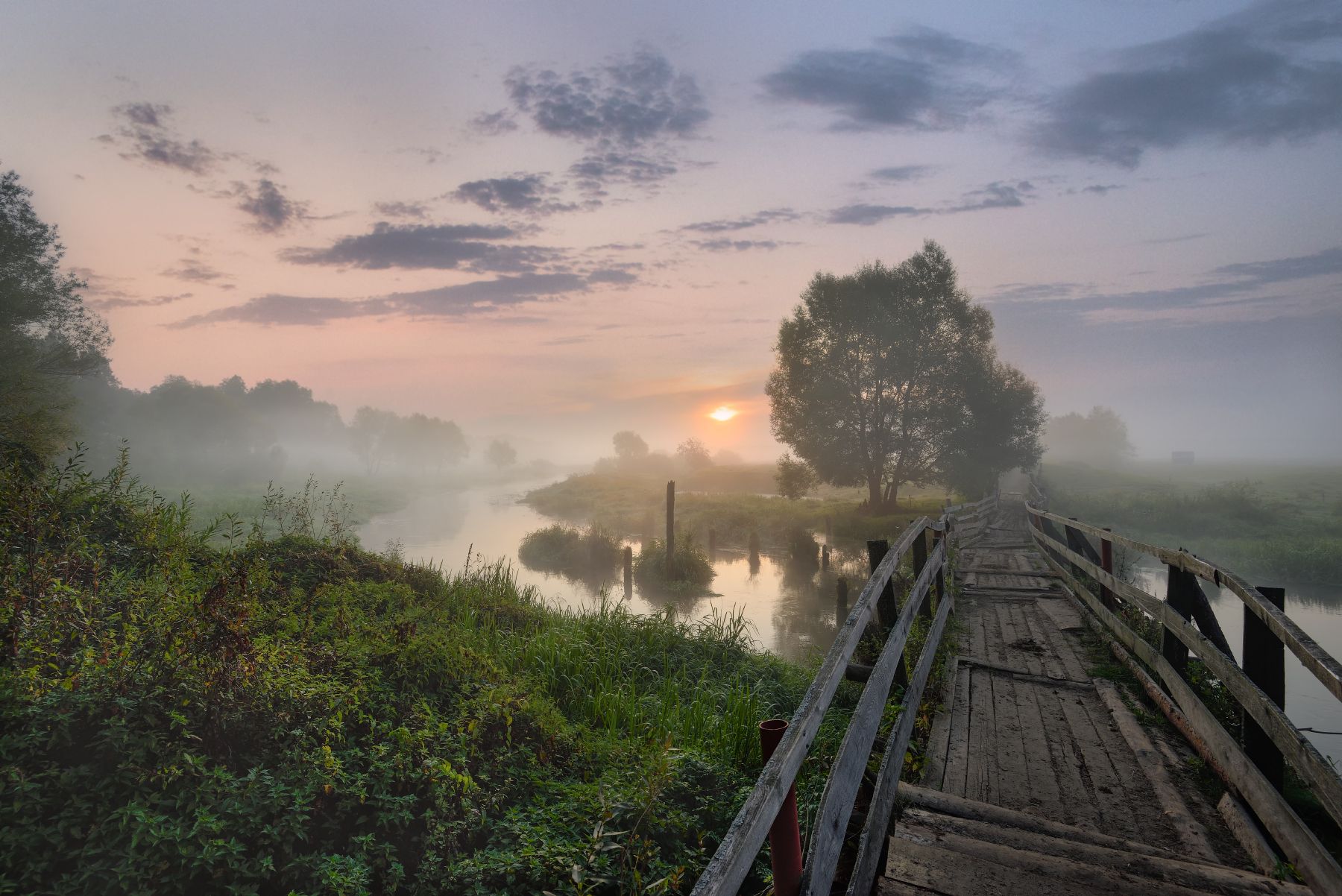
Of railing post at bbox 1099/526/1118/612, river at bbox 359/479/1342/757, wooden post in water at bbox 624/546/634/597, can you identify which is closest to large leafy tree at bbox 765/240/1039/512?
river at bbox 359/479/1342/757

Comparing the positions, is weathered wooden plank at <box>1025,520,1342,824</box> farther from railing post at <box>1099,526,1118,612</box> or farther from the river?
the river

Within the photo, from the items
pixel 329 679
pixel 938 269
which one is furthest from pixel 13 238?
pixel 938 269

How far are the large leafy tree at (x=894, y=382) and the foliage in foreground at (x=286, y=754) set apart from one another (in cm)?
2749

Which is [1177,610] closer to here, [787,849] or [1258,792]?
[1258,792]

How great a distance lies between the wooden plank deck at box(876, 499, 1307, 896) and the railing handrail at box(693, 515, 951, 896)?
1.10ft

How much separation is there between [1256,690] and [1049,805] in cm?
130

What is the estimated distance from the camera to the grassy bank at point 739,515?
1235 inches

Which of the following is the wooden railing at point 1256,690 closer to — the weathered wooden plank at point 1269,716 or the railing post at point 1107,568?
the weathered wooden plank at point 1269,716

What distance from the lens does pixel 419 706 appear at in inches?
200

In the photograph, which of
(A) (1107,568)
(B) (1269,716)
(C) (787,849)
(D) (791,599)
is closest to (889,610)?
(B) (1269,716)

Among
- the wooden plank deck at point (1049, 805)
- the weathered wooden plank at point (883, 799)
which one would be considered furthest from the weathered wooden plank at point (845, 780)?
the wooden plank deck at point (1049, 805)

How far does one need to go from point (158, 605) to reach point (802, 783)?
580 centimetres

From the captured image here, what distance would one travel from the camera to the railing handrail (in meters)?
1.60

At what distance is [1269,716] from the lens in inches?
125
